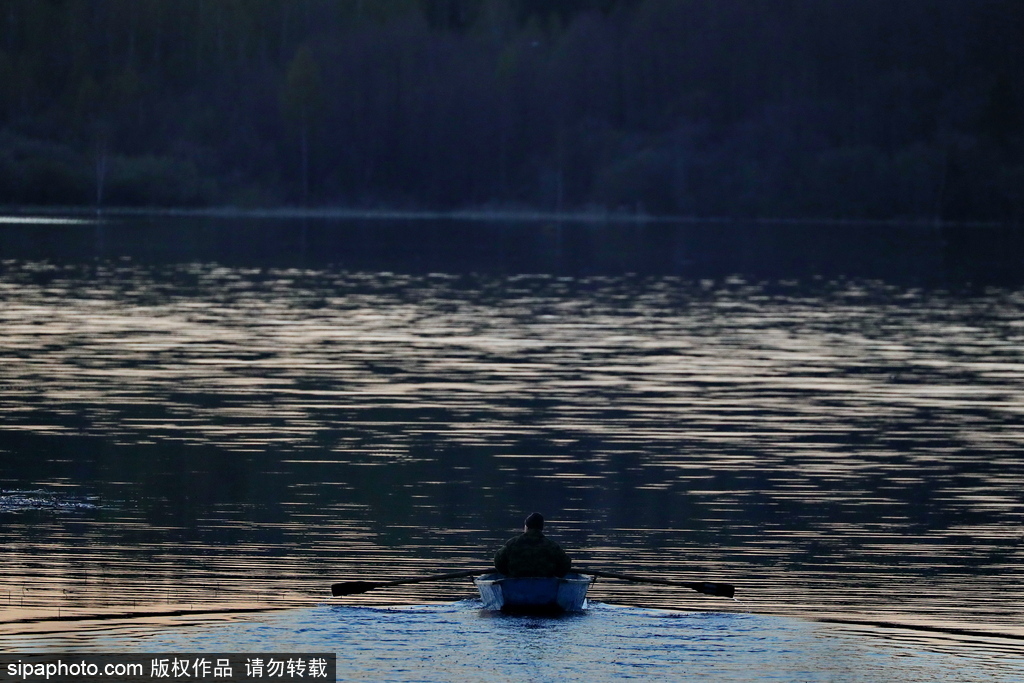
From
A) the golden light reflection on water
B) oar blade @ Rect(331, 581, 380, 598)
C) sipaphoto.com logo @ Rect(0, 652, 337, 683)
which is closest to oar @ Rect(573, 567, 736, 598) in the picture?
the golden light reflection on water

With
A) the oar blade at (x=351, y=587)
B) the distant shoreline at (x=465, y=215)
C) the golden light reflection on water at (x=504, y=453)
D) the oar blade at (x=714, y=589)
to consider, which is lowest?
the distant shoreline at (x=465, y=215)

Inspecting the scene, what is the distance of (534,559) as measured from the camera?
64.1 ft

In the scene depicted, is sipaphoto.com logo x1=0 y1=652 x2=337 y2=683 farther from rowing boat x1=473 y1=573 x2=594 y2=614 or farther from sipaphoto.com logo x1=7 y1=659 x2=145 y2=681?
rowing boat x1=473 y1=573 x2=594 y2=614

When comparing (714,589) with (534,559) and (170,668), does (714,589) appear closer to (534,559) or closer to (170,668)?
(534,559)

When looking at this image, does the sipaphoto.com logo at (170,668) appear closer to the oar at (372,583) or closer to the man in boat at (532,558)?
the oar at (372,583)

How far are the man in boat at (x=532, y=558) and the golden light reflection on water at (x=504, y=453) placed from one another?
1474 millimetres

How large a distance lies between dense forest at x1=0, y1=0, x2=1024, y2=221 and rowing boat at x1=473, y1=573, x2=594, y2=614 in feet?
470

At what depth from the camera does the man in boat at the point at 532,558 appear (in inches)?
768

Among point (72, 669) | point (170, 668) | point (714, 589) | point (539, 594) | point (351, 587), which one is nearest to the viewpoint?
point (72, 669)

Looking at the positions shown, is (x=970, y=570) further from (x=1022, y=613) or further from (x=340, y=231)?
(x=340, y=231)

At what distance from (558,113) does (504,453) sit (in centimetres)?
15247

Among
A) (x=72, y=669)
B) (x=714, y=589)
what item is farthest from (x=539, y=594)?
(x=72, y=669)

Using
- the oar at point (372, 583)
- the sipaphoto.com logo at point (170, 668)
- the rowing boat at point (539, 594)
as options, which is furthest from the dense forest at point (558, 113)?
the sipaphoto.com logo at point (170, 668)

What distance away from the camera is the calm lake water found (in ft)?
60.8
